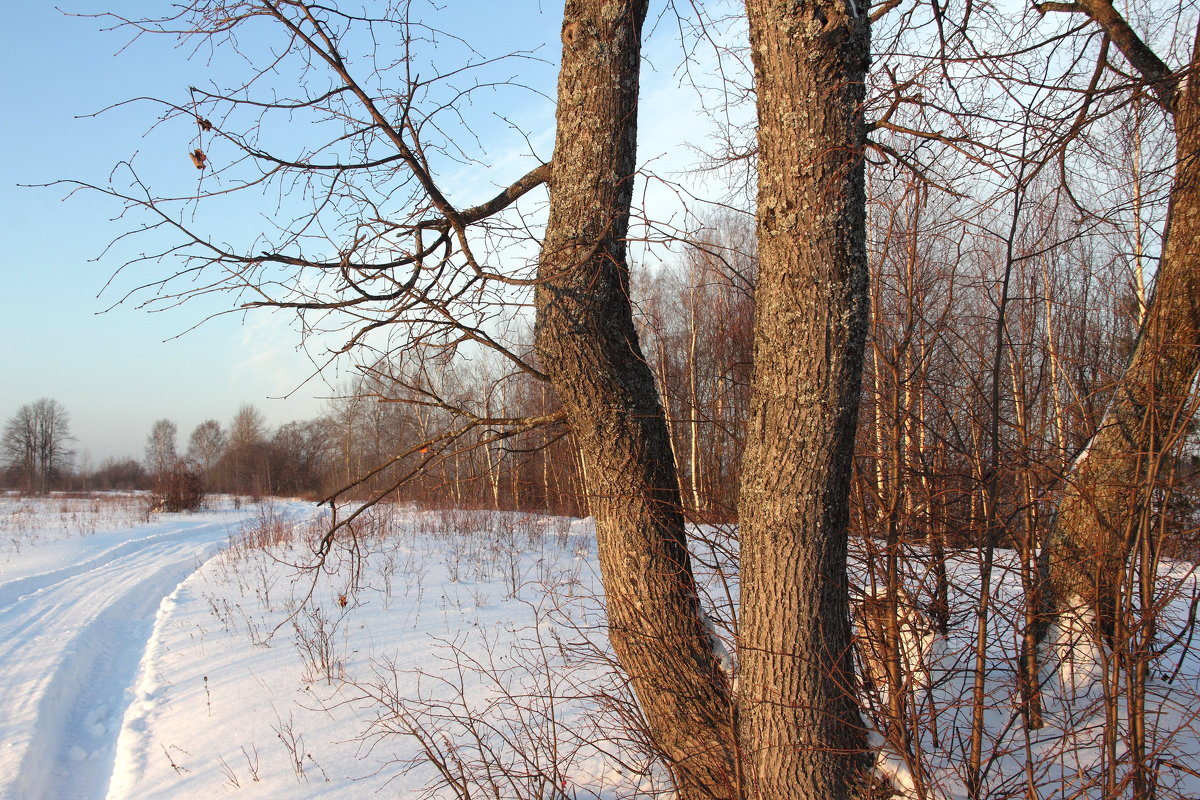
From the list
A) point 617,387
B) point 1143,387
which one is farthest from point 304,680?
point 1143,387

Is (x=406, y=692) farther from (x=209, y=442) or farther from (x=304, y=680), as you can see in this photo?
(x=209, y=442)

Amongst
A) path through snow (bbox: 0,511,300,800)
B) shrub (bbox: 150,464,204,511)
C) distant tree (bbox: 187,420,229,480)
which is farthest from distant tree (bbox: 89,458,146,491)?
path through snow (bbox: 0,511,300,800)

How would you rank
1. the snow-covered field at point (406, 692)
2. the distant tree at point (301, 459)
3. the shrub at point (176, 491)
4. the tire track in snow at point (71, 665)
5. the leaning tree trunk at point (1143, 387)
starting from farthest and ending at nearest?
the distant tree at point (301, 459), the shrub at point (176, 491), the tire track in snow at point (71, 665), the leaning tree trunk at point (1143, 387), the snow-covered field at point (406, 692)

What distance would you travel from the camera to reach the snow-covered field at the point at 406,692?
2.72m

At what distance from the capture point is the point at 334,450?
145 ft

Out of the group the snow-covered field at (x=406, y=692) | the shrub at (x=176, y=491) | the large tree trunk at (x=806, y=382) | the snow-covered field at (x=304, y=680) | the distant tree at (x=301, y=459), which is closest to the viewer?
the large tree trunk at (x=806, y=382)

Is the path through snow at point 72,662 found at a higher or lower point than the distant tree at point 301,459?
lower

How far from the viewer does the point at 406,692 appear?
4.77m

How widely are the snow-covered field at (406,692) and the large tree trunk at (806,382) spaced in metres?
0.42

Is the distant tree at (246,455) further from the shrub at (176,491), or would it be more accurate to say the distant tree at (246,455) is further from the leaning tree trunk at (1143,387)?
the leaning tree trunk at (1143,387)

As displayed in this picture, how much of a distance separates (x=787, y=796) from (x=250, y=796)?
301 cm

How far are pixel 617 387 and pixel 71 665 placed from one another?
19.6 feet

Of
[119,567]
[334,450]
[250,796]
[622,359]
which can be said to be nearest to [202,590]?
[119,567]

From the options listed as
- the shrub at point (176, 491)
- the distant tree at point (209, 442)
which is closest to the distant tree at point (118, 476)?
the distant tree at point (209, 442)
